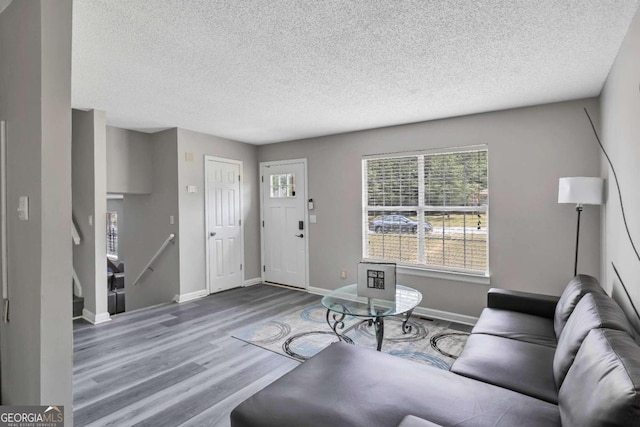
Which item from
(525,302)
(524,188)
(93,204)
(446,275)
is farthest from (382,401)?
(93,204)

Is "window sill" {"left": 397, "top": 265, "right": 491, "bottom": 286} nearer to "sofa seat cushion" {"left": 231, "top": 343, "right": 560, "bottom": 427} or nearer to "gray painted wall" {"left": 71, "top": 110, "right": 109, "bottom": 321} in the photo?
"sofa seat cushion" {"left": 231, "top": 343, "right": 560, "bottom": 427}

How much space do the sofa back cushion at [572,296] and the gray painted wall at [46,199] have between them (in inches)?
111

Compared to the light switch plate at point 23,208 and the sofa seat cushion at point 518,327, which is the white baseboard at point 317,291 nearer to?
the sofa seat cushion at point 518,327

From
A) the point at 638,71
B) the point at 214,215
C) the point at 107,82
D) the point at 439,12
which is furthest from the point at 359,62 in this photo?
the point at 214,215

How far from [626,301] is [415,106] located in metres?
2.39

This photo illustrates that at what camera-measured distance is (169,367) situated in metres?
2.80

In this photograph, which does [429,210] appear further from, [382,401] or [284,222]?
[382,401]

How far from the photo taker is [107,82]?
9.62ft

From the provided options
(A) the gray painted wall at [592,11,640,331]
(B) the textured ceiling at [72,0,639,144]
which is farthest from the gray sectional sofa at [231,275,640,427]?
(B) the textured ceiling at [72,0,639,144]

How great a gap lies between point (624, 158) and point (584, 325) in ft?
4.08

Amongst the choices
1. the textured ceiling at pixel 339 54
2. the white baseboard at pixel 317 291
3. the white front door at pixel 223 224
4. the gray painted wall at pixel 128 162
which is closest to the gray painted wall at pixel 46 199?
the textured ceiling at pixel 339 54

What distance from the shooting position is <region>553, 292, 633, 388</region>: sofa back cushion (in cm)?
159

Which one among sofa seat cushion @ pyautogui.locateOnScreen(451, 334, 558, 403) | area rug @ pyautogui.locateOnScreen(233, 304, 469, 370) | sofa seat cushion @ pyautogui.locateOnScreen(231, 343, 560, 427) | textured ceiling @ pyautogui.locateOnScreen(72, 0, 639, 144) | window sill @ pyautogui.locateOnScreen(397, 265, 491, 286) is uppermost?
textured ceiling @ pyautogui.locateOnScreen(72, 0, 639, 144)

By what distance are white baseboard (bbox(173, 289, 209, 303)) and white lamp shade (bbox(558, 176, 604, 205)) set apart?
4.49m
